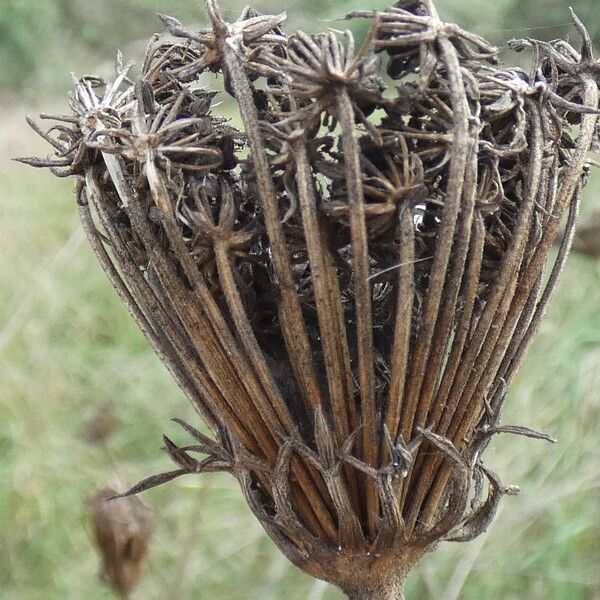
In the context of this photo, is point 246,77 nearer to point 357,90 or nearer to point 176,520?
point 357,90

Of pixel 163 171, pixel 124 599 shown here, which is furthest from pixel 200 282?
pixel 124 599

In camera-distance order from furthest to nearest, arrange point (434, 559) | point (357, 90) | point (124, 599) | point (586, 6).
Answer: point (434, 559), point (586, 6), point (124, 599), point (357, 90)

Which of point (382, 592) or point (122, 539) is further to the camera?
point (122, 539)

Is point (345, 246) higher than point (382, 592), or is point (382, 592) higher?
point (345, 246)

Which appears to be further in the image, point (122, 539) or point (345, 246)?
point (122, 539)

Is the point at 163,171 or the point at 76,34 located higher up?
the point at 76,34

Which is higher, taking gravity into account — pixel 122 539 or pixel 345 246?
pixel 345 246

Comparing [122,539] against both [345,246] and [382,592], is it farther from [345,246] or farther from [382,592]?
[345,246]

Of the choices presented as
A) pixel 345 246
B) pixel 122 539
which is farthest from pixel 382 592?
pixel 122 539

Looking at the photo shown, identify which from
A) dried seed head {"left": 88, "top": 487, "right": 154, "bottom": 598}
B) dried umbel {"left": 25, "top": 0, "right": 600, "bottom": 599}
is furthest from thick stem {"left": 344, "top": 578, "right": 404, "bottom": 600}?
dried seed head {"left": 88, "top": 487, "right": 154, "bottom": 598}
